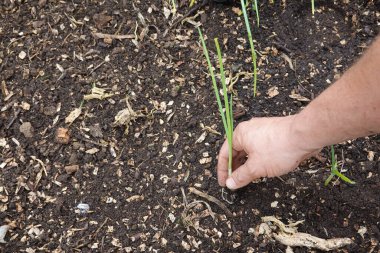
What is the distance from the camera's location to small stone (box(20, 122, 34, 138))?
4.56ft

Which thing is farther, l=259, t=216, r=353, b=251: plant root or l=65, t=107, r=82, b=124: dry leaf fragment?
l=65, t=107, r=82, b=124: dry leaf fragment

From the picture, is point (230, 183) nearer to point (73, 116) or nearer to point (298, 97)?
point (298, 97)

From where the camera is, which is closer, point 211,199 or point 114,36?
point 211,199

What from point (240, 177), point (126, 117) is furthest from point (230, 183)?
point (126, 117)

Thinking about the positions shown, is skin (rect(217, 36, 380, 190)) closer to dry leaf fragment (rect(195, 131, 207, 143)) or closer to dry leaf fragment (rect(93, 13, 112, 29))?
dry leaf fragment (rect(195, 131, 207, 143))

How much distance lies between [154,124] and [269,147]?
1.51ft

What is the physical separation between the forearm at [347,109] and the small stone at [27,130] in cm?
83

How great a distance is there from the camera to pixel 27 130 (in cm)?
139

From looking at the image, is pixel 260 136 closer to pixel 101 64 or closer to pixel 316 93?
pixel 316 93

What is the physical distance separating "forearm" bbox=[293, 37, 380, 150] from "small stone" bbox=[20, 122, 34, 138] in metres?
0.83

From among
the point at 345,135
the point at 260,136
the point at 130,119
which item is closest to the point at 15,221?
the point at 130,119

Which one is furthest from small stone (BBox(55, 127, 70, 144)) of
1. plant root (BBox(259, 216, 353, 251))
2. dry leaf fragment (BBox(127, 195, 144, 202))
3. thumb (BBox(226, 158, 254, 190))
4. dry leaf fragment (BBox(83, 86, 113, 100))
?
plant root (BBox(259, 216, 353, 251))

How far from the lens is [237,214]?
1.27 metres

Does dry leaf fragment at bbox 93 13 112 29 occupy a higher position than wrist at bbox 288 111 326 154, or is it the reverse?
dry leaf fragment at bbox 93 13 112 29
